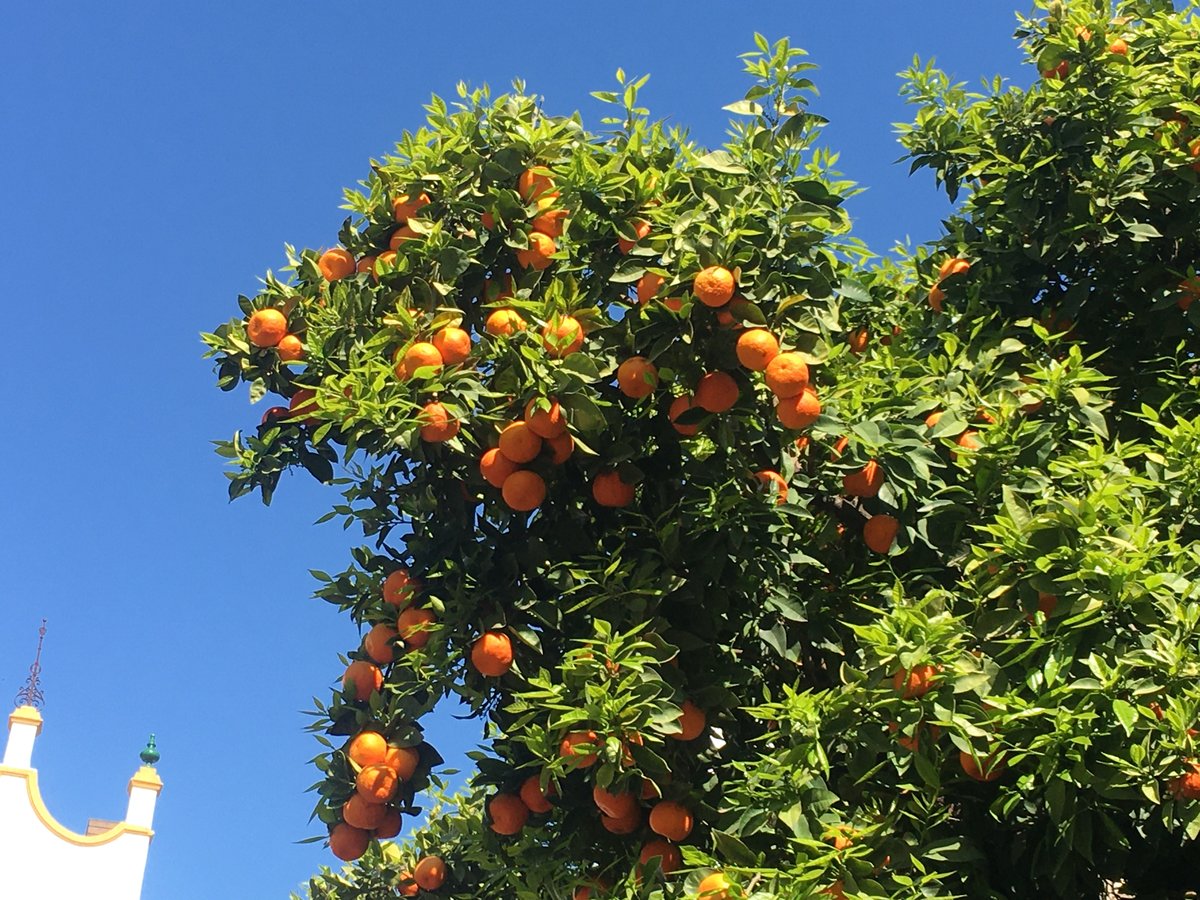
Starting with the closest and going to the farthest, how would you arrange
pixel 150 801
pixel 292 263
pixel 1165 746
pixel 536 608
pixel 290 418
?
pixel 1165 746, pixel 536 608, pixel 290 418, pixel 292 263, pixel 150 801

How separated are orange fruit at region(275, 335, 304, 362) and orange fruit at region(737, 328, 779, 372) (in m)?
1.73

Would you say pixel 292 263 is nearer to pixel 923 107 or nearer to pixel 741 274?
pixel 741 274

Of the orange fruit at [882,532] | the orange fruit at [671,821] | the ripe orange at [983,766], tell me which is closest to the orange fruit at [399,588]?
the orange fruit at [671,821]

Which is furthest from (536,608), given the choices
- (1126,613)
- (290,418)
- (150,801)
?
(150,801)

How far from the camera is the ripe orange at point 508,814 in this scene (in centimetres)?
488

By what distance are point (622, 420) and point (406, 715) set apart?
127 centimetres

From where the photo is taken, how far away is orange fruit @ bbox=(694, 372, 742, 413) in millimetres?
4566

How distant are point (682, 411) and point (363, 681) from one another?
5.08 feet

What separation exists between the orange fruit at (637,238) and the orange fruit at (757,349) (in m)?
0.59

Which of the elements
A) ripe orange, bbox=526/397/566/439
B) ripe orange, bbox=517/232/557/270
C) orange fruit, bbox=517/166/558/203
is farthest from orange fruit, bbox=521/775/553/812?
orange fruit, bbox=517/166/558/203

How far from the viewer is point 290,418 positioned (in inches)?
202

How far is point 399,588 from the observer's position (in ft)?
16.5

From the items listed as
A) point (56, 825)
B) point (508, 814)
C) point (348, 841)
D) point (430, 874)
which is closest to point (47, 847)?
point (56, 825)

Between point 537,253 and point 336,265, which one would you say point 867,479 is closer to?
point 537,253
